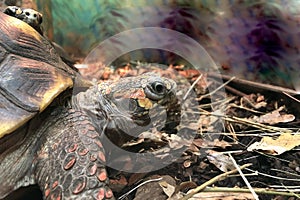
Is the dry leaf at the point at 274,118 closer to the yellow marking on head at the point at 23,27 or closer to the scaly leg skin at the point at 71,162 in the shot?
the scaly leg skin at the point at 71,162

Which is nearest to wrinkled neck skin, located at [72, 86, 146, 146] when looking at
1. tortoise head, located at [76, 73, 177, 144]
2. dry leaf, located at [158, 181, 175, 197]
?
tortoise head, located at [76, 73, 177, 144]

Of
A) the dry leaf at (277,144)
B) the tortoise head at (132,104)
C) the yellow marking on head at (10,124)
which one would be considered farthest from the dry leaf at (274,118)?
the yellow marking on head at (10,124)

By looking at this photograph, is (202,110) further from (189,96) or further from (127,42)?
(127,42)

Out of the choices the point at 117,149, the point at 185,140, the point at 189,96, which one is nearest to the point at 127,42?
the point at 189,96

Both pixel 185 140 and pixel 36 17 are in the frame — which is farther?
pixel 185 140

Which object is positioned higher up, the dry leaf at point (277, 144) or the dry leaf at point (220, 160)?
the dry leaf at point (277, 144)

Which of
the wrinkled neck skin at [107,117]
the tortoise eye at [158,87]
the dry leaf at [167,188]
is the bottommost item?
the dry leaf at [167,188]

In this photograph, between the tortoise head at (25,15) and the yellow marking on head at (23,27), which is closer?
the yellow marking on head at (23,27)

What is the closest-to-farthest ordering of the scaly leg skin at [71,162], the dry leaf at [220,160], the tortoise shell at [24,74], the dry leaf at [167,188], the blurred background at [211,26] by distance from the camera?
the scaly leg skin at [71,162]
the tortoise shell at [24,74]
the dry leaf at [167,188]
the dry leaf at [220,160]
the blurred background at [211,26]

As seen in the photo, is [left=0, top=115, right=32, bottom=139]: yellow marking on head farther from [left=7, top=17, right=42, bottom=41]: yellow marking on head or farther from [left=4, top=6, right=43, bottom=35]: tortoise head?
[left=4, top=6, right=43, bottom=35]: tortoise head
